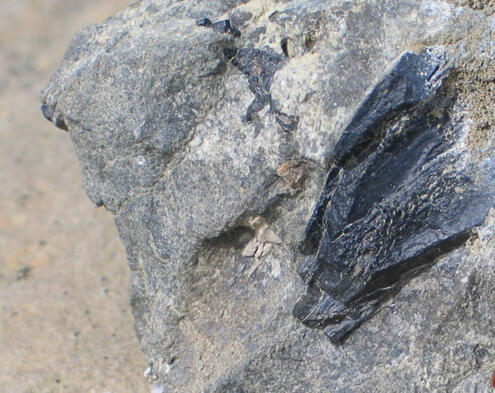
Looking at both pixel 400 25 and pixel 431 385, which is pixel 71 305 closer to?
pixel 431 385

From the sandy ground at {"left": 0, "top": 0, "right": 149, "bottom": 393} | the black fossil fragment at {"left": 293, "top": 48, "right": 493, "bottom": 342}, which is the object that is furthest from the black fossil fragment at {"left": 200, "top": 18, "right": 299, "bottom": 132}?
the sandy ground at {"left": 0, "top": 0, "right": 149, "bottom": 393}

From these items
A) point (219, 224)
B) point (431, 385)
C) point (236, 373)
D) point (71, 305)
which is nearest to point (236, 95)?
point (219, 224)

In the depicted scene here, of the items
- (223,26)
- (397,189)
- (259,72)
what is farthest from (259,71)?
(397,189)

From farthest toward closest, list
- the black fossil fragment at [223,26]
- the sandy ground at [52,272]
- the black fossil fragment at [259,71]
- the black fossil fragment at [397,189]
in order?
the sandy ground at [52,272] < the black fossil fragment at [223,26] < the black fossil fragment at [259,71] < the black fossil fragment at [397,189]

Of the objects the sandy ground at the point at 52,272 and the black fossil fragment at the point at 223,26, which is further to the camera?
the sandy ground at the point at 52,272

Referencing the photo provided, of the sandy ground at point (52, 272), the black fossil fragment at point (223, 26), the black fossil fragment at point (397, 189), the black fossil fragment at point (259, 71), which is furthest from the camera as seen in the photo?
the sandy ground at point (52, 272)

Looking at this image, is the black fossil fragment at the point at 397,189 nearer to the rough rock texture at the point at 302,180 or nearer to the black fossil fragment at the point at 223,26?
the rough rock texture at the point at 302,180

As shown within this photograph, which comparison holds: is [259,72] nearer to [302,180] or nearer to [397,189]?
[302,180]

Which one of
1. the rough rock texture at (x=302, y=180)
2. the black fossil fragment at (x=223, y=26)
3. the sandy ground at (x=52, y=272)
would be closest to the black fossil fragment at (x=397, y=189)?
the rough rock texture at (x=302, y=180)
